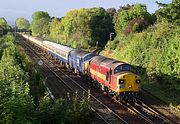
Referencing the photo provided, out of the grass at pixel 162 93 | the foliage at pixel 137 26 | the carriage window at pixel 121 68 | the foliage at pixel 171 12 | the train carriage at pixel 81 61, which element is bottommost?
the grass at pixel 162 93

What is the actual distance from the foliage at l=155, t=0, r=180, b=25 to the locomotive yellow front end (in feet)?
45.5

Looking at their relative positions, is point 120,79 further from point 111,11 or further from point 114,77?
point 111,11

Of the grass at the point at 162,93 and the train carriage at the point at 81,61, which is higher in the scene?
the train carriage at the point at 81,61

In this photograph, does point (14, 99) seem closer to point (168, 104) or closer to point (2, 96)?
point (2, 96)

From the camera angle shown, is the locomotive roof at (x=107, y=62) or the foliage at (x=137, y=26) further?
the foliage at (x=137, y=26)

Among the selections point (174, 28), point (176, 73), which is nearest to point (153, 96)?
point (176, 73)

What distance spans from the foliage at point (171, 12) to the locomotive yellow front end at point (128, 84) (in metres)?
13.9

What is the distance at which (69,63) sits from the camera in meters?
51.8

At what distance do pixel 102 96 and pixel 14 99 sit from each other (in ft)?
62.9

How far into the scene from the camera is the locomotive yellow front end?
2844 cm

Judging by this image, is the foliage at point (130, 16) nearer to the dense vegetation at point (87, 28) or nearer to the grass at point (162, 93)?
the dense vegetation at point (87, 28)

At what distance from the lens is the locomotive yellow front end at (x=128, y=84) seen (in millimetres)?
28438

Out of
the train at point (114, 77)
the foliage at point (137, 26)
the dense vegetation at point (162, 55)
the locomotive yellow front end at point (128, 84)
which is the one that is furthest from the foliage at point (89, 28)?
the locomotive yellow front end at point (128, 84)

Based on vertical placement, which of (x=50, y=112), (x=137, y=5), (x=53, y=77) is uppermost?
(x=137, y=5)
